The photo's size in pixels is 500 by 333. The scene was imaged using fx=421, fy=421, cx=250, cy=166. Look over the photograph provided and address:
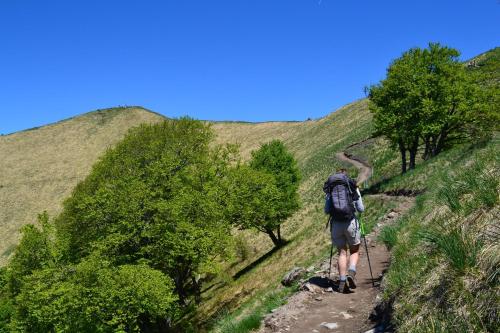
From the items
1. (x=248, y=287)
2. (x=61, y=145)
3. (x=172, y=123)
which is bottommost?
(x=248, y=287)

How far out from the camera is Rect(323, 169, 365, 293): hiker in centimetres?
952

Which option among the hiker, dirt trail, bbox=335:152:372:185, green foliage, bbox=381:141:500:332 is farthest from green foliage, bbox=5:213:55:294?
dirt trail, bbox=335:152:372:185

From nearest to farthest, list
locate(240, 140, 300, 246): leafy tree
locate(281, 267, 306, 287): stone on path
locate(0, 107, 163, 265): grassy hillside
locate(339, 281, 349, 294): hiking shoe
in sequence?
locate(339, 281, 349, 294): hiking shoe → locate(281, 267, 306, 287): stone on path → locate(240, 140, 300, 246): leafy tree → locate(0, 107, 163, 265): grassy hillside

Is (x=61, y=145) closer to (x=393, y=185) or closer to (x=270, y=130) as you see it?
(x=270, y=130)

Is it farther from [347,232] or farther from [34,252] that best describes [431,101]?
[34,252]

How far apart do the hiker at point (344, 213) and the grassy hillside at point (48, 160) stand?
75.2 m

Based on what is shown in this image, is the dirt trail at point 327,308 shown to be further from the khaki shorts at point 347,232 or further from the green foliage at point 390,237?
the khaki shorts at point 347,232

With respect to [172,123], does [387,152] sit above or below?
below

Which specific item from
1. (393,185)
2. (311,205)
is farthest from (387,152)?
(393,185)

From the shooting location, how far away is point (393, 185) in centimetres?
3047

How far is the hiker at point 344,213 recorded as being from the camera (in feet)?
31.2

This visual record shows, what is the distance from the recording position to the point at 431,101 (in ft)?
108

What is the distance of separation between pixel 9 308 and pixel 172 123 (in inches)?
911

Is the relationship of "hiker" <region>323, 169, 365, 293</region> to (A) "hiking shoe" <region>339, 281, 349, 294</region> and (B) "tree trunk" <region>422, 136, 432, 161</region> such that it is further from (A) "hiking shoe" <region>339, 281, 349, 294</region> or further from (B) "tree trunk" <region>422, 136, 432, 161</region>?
(B) "tree trunk" <region>422, 136, 432, 161</region>
